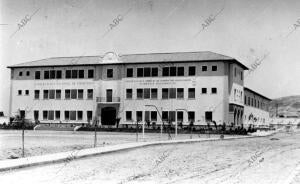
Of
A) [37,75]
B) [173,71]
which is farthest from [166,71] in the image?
[37,75]

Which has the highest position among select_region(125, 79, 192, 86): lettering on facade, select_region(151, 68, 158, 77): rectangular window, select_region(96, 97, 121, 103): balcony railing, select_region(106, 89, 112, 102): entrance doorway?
select_region(151, 68, 158, 77): rectangular window

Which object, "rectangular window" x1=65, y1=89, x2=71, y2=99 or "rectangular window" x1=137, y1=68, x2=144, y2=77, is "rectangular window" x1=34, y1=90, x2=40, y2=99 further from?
"rectangular window" x1=137, y1=68, x2=144, y2=77

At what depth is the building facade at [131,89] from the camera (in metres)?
56.1

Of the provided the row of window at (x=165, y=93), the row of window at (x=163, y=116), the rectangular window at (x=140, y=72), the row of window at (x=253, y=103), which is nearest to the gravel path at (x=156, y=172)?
the row of window at (x=163, y=116)

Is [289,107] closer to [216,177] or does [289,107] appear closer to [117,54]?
[117,54]

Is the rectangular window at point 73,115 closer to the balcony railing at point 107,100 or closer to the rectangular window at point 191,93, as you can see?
the balcony railing at point 107,100

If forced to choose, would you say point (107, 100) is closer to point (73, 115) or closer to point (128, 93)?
point (128, 93)

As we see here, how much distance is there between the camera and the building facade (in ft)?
184

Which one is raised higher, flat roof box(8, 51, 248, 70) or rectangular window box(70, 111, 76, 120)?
flat roof box(8, 51, 248, 70)

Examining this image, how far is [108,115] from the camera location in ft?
199

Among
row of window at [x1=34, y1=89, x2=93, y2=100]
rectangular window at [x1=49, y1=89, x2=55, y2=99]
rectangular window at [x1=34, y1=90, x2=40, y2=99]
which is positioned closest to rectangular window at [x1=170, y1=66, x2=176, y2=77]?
row of window at [x1=34, y1=89, x2=93, y2=100]

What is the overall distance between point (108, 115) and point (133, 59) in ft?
26.8

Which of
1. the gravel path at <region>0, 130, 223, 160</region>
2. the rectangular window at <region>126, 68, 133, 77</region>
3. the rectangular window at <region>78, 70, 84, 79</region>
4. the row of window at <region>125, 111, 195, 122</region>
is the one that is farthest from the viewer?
the rectangular window at <region>78, 70, 84, 79</region>

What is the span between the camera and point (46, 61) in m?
65.3
